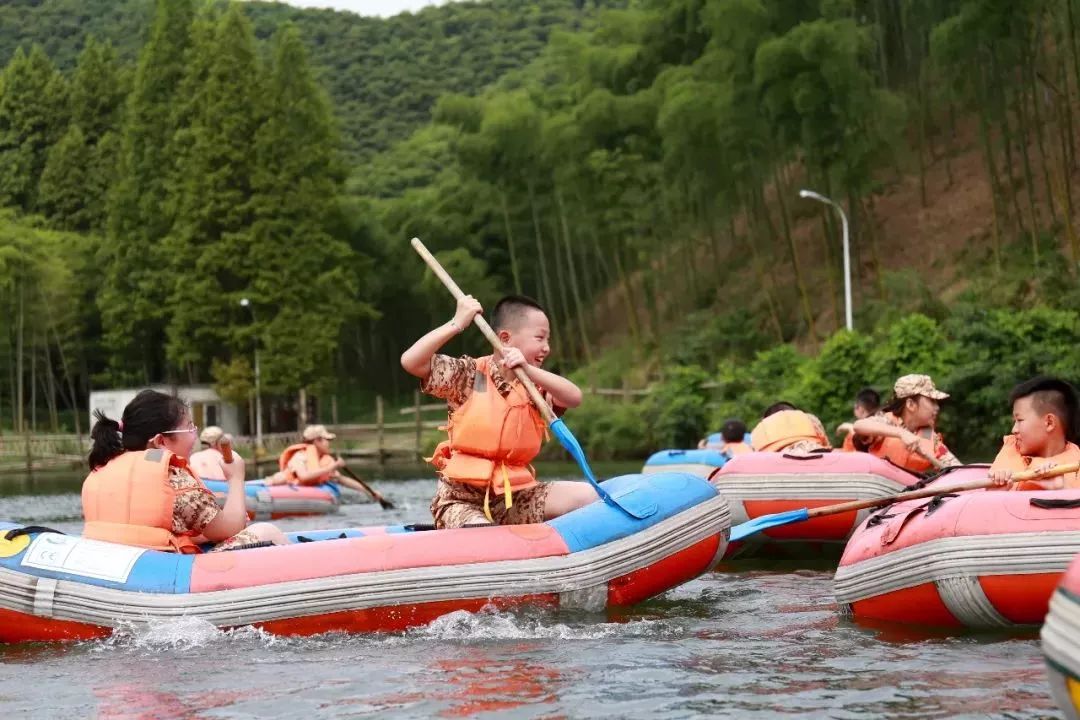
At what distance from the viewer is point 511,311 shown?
6.53 m

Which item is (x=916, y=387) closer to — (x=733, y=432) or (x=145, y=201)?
(x=733, y=432)

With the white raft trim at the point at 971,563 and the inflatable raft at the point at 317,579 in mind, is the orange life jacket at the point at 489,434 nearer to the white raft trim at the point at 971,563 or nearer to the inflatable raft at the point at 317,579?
the inflatable raft at the point at 317,579

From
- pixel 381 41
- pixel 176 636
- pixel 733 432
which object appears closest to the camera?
pixel 176 636

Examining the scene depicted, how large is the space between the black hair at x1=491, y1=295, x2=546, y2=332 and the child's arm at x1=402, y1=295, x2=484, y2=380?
0.20 metres

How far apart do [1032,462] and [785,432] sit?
4.02m

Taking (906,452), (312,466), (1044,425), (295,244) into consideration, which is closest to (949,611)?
(1044,425)

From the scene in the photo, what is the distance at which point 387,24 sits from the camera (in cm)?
7781

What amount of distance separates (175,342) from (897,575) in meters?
32.4

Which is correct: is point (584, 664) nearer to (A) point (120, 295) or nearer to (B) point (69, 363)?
(A) point (120, 295)

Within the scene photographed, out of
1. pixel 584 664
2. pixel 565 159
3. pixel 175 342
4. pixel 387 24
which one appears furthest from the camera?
pixel 387 24

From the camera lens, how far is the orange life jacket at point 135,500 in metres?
6.40

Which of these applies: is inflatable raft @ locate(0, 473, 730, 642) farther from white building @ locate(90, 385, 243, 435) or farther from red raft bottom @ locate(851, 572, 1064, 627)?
white building @ locate(90, 385, 243, 435)

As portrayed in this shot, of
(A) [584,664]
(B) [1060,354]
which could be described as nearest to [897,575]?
(A) [584,664]

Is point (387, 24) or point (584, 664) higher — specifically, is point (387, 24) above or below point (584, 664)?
above
